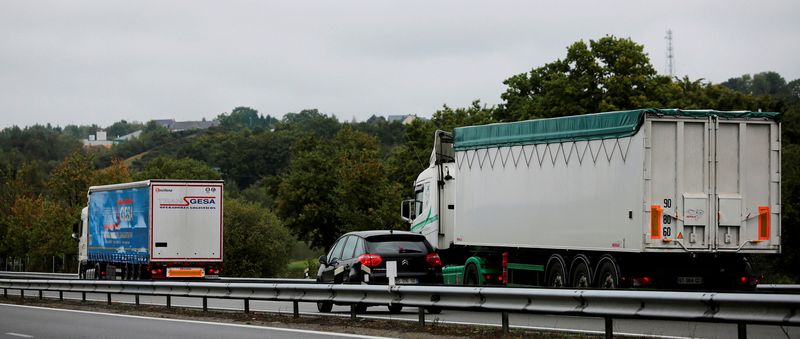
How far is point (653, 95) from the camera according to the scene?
58.8m

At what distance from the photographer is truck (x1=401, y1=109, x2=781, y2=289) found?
20891mm

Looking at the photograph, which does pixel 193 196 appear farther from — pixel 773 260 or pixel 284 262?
pixel 284 262

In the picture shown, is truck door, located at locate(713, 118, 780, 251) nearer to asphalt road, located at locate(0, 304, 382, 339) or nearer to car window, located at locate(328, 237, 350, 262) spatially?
car window, located at locate(328, 237, 350, 262)

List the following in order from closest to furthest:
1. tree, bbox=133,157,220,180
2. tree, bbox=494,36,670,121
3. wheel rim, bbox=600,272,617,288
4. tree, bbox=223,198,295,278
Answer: wheel rim, bbox=600,272,617,288 < tree, bbox=494,36,670,121 < tree, bbox=223,198,295,278 < tree, bbox=133,157,220,180

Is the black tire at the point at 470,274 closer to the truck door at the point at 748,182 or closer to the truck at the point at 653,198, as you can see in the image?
the truck at the point at 653,198

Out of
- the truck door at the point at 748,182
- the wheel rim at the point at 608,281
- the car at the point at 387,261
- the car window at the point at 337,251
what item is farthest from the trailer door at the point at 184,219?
the truck door at the point at 748,182

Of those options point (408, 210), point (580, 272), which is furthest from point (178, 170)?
point (580, 272)

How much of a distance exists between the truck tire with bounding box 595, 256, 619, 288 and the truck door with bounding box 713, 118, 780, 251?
72.2 inches

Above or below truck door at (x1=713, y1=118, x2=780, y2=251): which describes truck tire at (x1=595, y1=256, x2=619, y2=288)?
below

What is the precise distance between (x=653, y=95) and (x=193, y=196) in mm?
27187

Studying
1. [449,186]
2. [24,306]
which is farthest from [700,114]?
[24,306]

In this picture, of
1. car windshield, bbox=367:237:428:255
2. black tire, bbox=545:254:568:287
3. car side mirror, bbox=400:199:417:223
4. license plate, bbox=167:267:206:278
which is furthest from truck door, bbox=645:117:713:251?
license plate, bbox=167:267:206:278

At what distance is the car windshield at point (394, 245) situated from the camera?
2270 cm

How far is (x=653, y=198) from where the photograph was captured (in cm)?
2077
